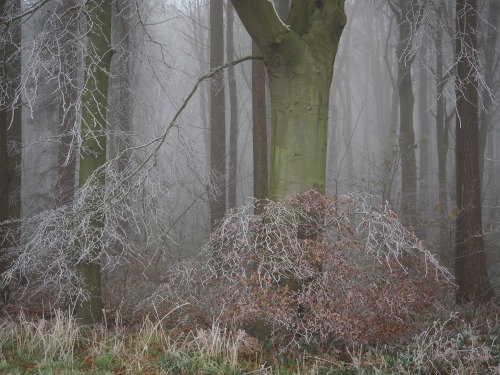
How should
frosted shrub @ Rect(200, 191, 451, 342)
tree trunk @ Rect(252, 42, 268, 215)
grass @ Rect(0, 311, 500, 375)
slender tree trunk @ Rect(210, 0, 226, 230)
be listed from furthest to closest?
slender tree trunk @ Rect(210, 0, 226, 230) → tree trunk @ Rect(252, 42, 268, 215) → frosted shrub @ Rect(200, 191, 451, 342) → grass @ Rect(0, 311, 500, 375)

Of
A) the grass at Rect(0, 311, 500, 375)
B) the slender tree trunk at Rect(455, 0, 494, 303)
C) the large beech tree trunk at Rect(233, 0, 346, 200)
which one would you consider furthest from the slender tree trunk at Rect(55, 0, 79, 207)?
the slender tree trunk at Rect(455, 0, 494, 303)

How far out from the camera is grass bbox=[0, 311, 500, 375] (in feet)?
17.3

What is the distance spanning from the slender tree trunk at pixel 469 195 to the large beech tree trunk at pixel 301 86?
4.08m

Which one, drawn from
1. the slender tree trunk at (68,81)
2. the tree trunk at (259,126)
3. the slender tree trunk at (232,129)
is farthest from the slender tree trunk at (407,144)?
the slender tree trunk at (68,81)

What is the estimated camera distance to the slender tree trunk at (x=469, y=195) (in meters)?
9.57

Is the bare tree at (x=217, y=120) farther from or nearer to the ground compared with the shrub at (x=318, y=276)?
farther from the ground

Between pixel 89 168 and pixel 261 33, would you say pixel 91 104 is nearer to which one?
pixel 89 168

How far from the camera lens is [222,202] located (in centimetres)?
1350

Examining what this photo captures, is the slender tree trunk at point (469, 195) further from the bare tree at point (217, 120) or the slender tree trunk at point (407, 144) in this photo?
the bare tree at point (217, 120)

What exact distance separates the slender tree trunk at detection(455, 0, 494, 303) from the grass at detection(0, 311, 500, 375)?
10.8 feet

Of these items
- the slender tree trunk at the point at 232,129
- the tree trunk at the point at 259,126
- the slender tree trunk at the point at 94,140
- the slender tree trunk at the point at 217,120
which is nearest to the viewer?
the slender tree trunk at the point at 94,140

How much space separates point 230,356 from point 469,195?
20.4 ft

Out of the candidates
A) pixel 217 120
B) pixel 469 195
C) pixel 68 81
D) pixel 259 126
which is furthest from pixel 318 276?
pixel 217 120

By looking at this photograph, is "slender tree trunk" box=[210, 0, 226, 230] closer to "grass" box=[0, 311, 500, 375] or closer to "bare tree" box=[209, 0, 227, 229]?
"bare tree" box=[209, 0, 227, 229]
